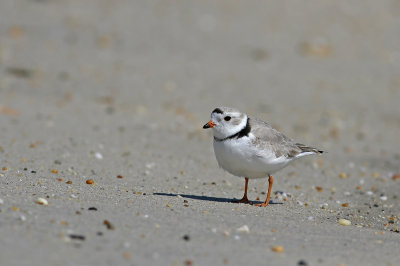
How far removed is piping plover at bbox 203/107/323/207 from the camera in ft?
21.6

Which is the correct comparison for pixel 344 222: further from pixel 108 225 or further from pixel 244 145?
pixel 108 225

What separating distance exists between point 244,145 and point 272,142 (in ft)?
1.23

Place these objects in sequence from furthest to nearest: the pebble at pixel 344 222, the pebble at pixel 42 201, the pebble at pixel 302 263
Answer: the pebble at pixel 344 222 → the pebble at pixel 42 201 → the pebble at pixel 302 263

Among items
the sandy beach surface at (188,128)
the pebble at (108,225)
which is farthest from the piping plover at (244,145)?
the pebble at (108,225)

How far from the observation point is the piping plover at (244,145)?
6.59m

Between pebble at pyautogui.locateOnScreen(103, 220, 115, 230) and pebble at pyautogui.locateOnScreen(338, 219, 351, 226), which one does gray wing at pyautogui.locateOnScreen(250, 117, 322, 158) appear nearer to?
pebble at pyautogui.locateOnScreen(338, 219, 351, 226)

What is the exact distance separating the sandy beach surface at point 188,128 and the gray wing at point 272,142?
→ 2.01ft

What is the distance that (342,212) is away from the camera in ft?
23.7

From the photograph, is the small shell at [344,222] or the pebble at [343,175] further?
the pebble at [343,175]

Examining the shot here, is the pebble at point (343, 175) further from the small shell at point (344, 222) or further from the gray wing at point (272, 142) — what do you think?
the small shell at point (344, 222)

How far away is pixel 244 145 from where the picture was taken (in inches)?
259

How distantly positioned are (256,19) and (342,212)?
11.3m

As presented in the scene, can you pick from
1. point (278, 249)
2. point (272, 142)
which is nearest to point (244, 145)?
point (272, 142)

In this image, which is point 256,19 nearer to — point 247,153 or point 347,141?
point 347,141
